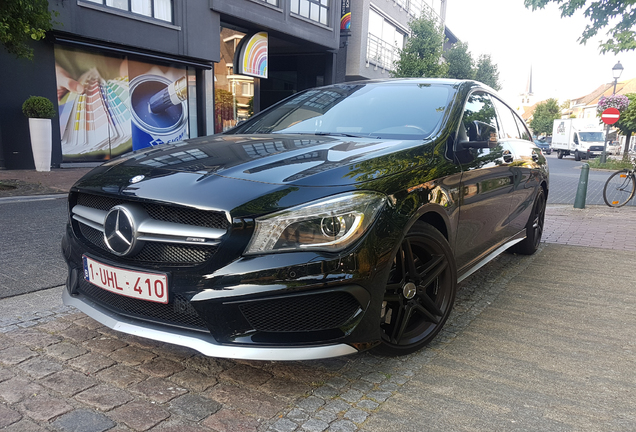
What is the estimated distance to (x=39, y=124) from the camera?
11172 mm

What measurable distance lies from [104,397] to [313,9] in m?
21.6

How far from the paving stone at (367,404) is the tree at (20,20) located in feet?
27.1

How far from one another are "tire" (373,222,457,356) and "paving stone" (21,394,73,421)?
1455 millimetres

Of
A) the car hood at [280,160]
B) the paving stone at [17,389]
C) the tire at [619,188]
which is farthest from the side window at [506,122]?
the tire at [619,188]

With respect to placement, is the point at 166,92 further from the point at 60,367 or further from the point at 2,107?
the point at 60,367

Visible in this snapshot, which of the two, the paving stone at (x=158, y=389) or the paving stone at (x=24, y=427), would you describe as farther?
the paving stone at (x=158, y=389)

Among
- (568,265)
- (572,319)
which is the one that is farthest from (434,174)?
(568,265)

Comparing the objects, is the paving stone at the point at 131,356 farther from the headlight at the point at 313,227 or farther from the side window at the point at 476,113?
the side window at the point at 476,113

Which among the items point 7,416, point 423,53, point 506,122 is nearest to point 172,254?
point 7,416

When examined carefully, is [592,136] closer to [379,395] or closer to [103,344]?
[379,395]

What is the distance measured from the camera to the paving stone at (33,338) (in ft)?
9.00

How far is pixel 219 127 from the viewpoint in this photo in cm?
1878

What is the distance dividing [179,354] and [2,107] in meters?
11.7

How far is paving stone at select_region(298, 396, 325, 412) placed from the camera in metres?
2.19
